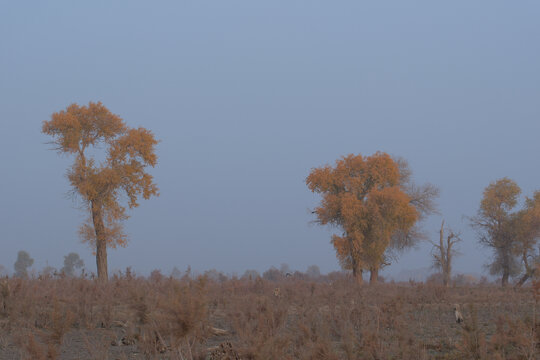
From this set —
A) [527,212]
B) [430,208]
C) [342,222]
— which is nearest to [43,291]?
[342,222]

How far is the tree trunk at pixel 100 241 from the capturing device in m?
28.1

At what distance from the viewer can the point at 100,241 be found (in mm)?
28469

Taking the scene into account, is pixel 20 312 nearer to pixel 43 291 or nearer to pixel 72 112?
pixel 43 291

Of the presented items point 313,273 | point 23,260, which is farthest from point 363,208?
point 23,260

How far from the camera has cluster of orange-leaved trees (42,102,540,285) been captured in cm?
2830

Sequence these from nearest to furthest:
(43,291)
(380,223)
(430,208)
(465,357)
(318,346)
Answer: (318,346) → (465,357) → (43,291) → (380,223) → (430,208)

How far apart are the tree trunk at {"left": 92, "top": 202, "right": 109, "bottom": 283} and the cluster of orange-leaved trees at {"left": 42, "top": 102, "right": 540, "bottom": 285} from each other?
52mm

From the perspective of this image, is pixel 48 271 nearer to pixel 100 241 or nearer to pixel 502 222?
pixel 100 241

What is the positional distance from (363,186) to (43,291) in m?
23.9

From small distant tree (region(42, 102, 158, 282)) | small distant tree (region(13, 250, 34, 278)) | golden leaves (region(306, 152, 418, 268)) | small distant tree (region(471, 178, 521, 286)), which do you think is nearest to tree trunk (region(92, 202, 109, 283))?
small distant tree (region(42, 102, 158, 282))

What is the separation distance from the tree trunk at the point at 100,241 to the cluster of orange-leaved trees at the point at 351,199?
52 mm

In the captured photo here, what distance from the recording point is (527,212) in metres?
41.2

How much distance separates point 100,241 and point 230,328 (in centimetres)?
1878

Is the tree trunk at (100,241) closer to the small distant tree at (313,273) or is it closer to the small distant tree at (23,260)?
the small distant tree at (313,273)
